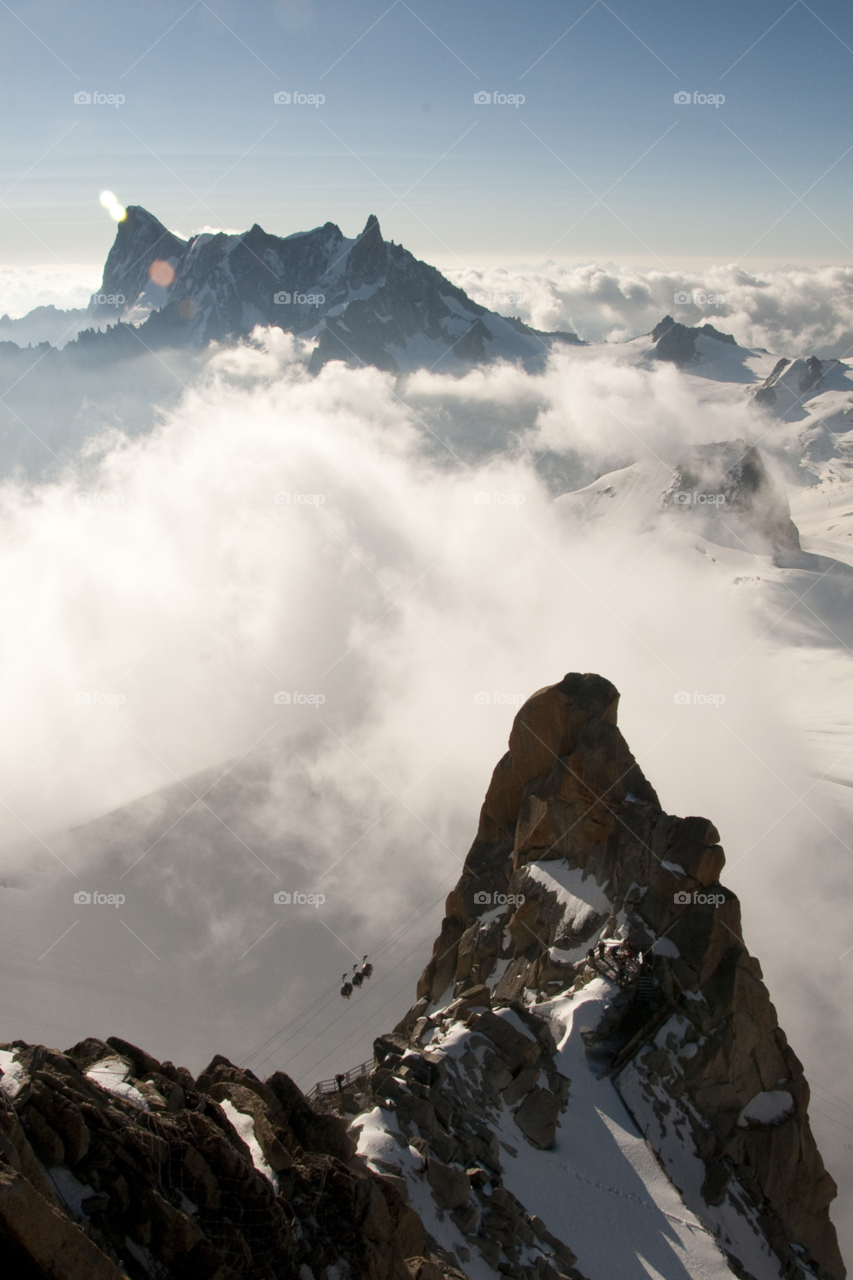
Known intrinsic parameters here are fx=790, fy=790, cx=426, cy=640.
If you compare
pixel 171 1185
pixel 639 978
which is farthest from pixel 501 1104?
pixel 171 1185

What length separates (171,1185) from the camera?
47.6 feet

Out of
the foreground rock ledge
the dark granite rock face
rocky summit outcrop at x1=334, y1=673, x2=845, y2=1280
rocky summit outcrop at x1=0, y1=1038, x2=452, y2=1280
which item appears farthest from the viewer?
the dark granite rock face

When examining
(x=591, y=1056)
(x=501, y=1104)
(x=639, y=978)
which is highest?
(x=501, y=1104)

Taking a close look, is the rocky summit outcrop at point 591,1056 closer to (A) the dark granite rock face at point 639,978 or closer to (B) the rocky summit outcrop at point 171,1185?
(A) the dark granite rock face at point 639,978

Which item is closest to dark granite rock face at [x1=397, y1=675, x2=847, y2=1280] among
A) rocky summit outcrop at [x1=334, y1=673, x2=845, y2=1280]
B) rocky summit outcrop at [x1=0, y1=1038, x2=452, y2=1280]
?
rocky summit outcrop at [x1=334, y1=673, x2=845, y2=1280]

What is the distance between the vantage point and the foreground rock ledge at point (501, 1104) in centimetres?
1358

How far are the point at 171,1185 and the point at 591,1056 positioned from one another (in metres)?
24.4

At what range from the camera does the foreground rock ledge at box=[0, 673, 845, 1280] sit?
13.6 m

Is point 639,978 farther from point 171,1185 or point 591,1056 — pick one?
point 171,1185

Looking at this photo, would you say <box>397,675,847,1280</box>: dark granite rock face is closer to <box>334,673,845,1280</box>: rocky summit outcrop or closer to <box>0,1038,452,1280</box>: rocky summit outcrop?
<box>334,673,845,1280</box>: rocky summit outcrop

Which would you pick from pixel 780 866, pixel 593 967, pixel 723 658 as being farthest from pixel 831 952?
pixel 723 658

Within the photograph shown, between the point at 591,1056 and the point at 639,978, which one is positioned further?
the point at 639,978

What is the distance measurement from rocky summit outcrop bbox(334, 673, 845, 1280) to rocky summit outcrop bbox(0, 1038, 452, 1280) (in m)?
6.00

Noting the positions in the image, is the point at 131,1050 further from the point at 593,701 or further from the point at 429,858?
the point at 429,858
